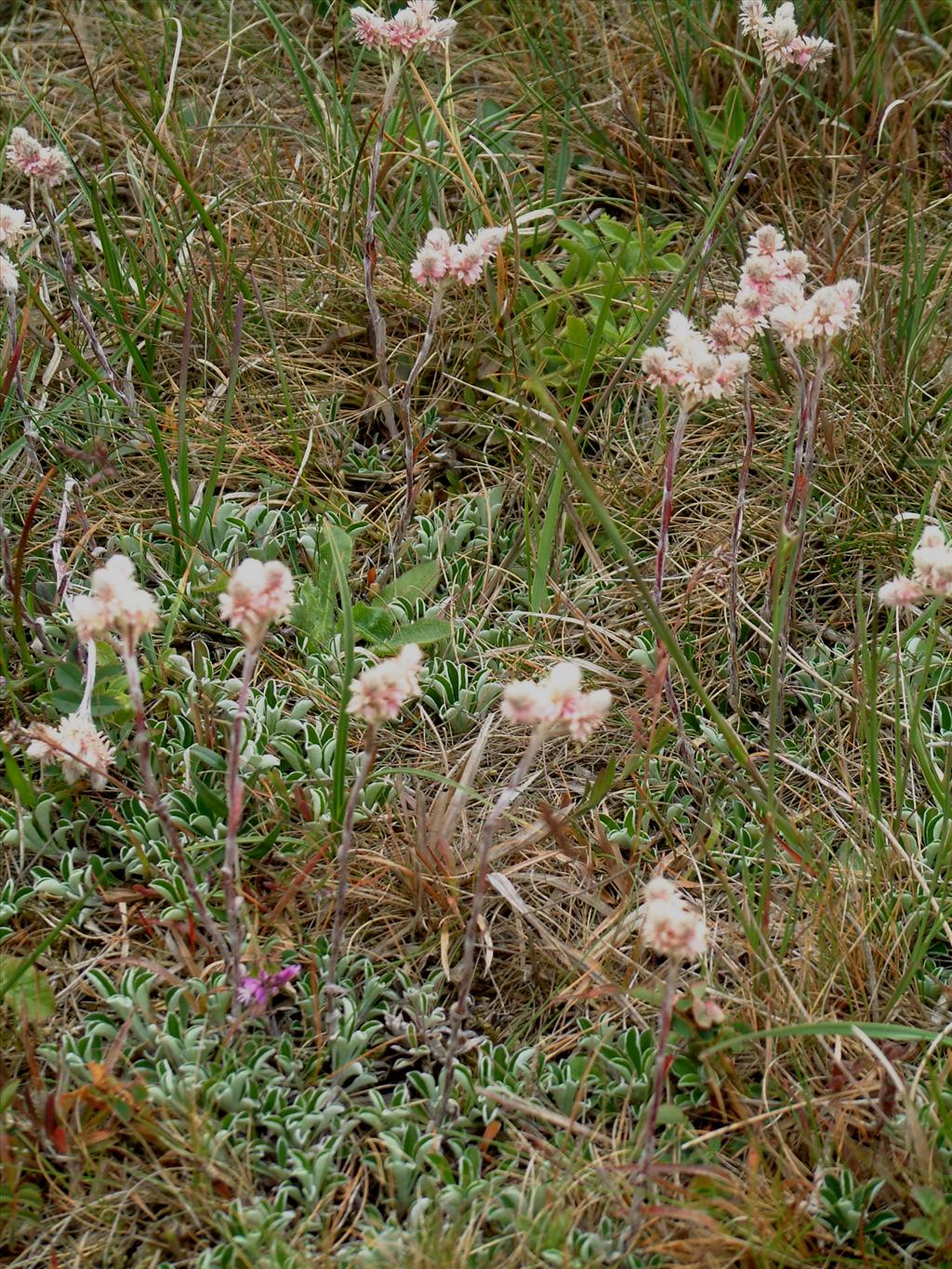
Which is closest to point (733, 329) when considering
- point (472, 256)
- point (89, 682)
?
point (472, 256)

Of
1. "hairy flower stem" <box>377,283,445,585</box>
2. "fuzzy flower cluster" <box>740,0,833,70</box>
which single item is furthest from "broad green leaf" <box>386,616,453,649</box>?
"fuzzy flower cluster" <box>740,0,833,70</box>

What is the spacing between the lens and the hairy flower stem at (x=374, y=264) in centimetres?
246

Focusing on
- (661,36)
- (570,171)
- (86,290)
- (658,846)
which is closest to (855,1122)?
(658,846)

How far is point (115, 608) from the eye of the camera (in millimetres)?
A: 1539

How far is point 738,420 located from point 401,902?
142 centimetres

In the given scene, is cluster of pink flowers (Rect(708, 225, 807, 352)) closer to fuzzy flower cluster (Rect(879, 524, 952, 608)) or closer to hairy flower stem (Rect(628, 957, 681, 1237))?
fuzzy flower cluster (Rect(879, 524, 952, 608))

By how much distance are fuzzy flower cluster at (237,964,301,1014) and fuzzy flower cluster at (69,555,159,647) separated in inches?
21.7

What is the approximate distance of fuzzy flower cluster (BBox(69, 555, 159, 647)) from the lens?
5.04ft

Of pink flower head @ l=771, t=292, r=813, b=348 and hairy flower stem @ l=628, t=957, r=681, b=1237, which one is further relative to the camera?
pink flower head @ l=771, t=292, r=813, b=348

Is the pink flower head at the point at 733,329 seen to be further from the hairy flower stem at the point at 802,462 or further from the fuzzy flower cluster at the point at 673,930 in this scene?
the fuzzy flower cluster at the point at 673,930

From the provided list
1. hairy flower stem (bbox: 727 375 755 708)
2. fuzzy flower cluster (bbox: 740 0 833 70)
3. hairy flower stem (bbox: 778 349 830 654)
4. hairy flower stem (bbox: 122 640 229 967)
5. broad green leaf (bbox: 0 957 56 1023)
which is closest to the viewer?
hairy flower stem (bbox: 122 640 229 967)

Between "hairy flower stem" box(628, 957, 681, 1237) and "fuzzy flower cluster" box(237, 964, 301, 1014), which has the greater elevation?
"hairy flower stem" box(628, 957, 681, 1237)

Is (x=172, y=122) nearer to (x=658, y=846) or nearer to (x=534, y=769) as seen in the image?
(x=534, y=769)

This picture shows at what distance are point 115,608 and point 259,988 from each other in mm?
613
